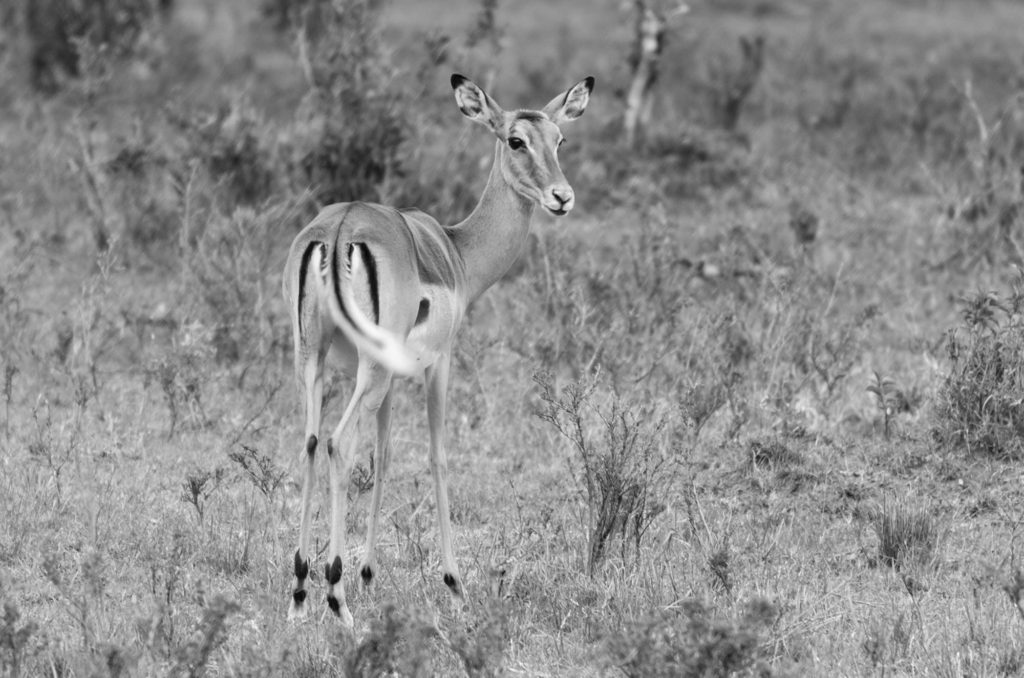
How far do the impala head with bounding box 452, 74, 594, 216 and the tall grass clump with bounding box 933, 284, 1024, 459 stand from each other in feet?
6.97

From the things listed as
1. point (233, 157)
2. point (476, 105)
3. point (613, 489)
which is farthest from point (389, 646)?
point (233, 157)

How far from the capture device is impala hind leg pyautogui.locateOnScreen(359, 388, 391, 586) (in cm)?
535

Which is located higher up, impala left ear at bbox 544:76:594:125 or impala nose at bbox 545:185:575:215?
impala left ear at bbox 544:76:594:125

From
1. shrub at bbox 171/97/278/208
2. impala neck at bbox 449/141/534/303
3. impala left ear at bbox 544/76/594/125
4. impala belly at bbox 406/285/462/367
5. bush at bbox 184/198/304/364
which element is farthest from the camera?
shrub at bbox 171/97/278/208

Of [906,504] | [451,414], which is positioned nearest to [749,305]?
[451,414]

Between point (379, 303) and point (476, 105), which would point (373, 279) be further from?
point (476, 105)

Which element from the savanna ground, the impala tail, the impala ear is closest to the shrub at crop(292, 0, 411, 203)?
the savanna ground

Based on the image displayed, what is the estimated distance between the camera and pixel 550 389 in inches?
224

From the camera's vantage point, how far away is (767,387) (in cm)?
727

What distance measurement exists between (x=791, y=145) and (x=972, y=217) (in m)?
2.57

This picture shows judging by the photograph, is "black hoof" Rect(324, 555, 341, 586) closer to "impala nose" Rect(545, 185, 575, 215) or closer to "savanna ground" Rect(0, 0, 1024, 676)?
"savanna ground" Rect(0, 0, 1024, 676)

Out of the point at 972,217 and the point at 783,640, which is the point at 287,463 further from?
the point at 972,217

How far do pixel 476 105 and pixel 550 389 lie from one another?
47.8 inches

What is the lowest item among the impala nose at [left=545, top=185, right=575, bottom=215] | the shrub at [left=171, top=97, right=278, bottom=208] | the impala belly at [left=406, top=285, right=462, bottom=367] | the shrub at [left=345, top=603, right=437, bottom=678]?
the shrub at [left=171, top=97, right=278, bottom=208]
